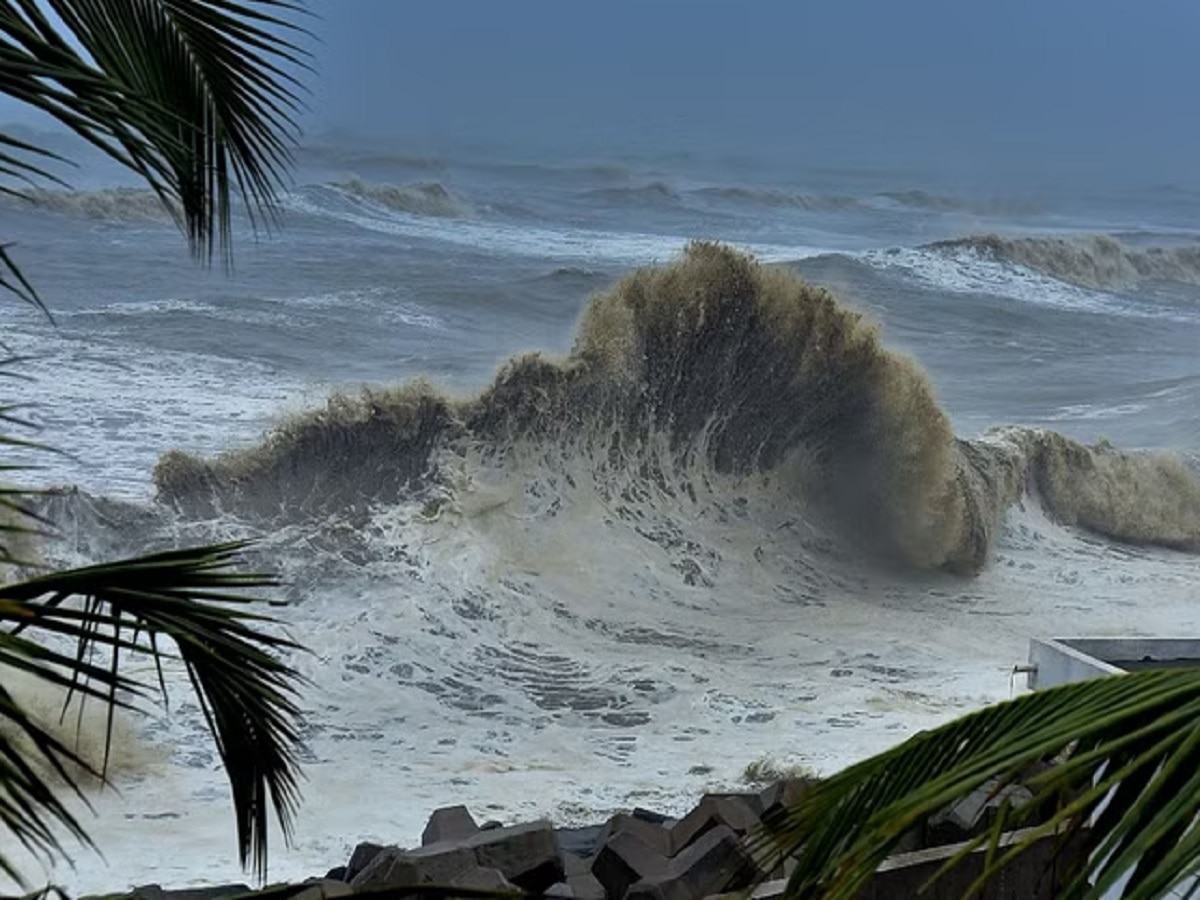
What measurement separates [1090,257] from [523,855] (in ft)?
88.9

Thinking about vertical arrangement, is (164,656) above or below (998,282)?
above

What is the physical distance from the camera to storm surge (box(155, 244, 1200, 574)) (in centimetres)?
1409

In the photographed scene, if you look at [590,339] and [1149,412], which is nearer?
[590,339]

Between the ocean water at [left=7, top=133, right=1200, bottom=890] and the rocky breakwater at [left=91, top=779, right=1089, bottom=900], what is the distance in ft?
6.36

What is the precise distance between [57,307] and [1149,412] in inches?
491

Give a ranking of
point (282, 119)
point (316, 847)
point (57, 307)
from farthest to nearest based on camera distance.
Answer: point (57, 307) < point (316, 847) < point (282, 119)

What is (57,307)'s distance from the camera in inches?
781

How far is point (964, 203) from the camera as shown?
3534 centimetres

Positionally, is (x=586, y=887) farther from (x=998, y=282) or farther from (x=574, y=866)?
(x=998, y=282)

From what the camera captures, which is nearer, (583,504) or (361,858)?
(361,858)

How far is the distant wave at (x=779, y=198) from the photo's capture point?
35.2 m

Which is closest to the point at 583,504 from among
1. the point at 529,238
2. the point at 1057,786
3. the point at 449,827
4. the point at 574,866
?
the point at 449,827

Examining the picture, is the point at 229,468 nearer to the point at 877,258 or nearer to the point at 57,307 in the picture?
the point at 57,307

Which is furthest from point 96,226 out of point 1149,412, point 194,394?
point 1149,412
